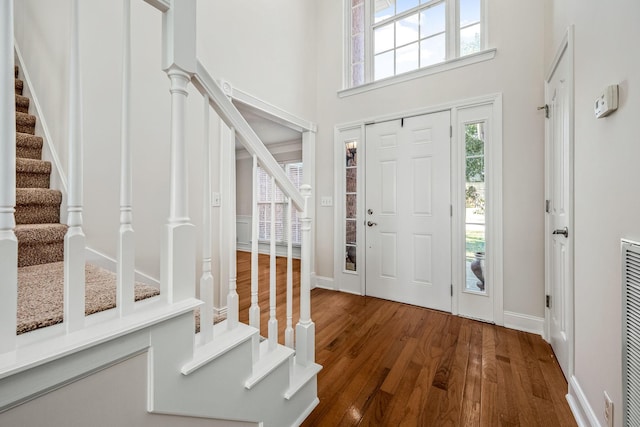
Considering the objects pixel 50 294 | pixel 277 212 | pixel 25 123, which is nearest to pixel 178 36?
pixel 50 294

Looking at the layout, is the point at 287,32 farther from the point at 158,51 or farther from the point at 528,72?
the point at 528,72

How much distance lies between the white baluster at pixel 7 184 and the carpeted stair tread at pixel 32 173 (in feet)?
5.04

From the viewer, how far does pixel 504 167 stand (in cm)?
235

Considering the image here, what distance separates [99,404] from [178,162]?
66 cm

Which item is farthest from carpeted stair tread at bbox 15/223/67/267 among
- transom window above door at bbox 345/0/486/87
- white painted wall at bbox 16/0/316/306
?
transom window above door at bbox 345/0/486/87

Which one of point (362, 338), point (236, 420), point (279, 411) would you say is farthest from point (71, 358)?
point (362, 338)

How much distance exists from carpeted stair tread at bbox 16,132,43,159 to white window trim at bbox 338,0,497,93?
2746 millimetres

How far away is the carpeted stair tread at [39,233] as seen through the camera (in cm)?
129

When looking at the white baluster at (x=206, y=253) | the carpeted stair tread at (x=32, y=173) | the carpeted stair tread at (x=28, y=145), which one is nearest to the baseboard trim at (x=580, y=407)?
the white baluster at (x=206, y=253)

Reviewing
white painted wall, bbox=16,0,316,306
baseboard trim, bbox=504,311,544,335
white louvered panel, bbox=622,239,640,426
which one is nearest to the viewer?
white louvered panel, bbox=622,239,640,426

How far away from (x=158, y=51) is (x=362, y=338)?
8.66ft

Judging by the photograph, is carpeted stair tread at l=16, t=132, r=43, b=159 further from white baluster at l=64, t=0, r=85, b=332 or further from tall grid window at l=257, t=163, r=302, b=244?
tall grid window at l=257, t=163, r=302, b=244

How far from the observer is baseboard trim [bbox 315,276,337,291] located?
3.30m

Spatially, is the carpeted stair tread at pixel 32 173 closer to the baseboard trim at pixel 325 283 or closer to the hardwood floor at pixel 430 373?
the hardwood floor at pixel 430 373
